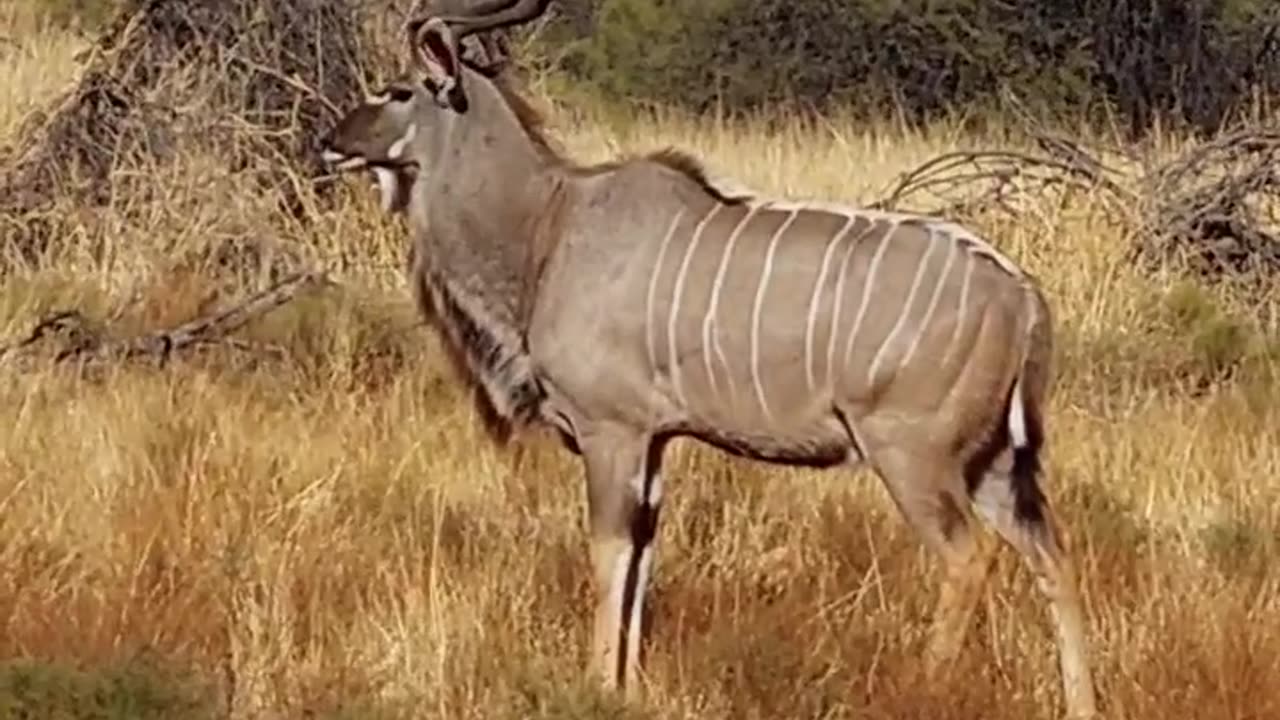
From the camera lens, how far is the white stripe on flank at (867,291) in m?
5.20

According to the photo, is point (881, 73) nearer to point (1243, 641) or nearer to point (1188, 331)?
point (1188, 331)

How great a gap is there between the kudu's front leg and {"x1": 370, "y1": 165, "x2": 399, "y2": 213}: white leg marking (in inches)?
37.8

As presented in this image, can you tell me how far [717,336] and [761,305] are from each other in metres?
0.11

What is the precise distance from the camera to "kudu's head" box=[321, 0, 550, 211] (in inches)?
233

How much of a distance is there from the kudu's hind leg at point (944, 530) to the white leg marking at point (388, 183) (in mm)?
1547

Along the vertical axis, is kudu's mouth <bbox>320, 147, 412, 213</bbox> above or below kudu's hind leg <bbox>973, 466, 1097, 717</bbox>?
above

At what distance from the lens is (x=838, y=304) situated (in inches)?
207

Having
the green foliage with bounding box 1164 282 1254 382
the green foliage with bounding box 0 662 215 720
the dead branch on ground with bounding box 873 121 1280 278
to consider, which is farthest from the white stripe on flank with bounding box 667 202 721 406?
the dead branch on ground with bounding box 873 121 1280 278

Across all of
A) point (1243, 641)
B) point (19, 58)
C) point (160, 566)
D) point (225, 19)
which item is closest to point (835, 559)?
point (1243, 641)

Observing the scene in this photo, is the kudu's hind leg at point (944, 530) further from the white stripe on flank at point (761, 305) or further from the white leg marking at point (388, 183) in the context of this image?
the white leg marking at point (388, 183)

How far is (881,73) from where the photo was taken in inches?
618

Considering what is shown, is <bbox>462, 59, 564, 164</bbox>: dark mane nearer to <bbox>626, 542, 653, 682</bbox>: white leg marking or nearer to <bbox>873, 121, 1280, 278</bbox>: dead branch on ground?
<bbox>626, 542, 653, 682</bbox>: white leg marking

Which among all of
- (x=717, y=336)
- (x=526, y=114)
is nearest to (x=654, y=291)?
(x=717, y=336)

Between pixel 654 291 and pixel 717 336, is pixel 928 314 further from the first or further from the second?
pixel 654 291
